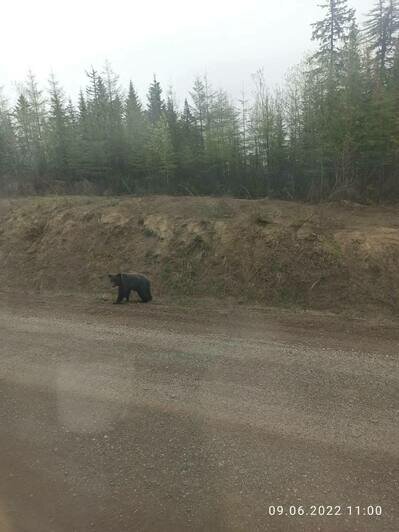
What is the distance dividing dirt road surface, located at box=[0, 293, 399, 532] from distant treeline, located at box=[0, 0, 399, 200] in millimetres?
10288

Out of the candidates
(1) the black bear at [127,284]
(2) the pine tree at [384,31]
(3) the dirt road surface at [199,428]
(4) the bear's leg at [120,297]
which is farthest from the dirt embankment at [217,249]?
(2) the pine tree at [384,31]

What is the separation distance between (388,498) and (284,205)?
1189 cm

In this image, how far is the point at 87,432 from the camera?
5074 mm

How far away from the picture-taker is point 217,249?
12586mm

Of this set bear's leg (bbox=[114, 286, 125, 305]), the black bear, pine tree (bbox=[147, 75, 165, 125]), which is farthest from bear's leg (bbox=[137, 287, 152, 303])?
pine tree (bbox=[147, 75, 165, 125])

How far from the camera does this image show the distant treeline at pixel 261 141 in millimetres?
15758

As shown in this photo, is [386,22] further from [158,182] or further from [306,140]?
[158,182]

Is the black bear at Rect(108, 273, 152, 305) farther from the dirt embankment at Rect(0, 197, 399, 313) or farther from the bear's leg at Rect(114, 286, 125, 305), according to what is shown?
the dirt embankment at Rect(0, 197, 399, 313)

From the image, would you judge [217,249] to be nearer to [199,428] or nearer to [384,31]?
[199,428]

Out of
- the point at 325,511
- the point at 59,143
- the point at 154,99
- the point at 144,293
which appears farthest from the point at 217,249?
the point at 154,99

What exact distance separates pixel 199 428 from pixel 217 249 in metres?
8.07

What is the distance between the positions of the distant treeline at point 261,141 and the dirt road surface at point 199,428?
33.8 feet

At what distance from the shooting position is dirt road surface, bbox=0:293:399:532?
12.7 ft

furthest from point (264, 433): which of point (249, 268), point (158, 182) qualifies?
point (158, 182)
